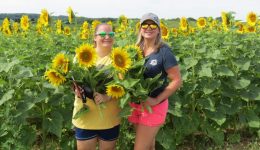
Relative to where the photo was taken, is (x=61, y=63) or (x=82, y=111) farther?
(x=82, y=111)

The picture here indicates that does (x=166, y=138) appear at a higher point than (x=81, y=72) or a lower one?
lower

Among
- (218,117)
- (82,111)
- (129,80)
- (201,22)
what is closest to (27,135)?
(82,111)

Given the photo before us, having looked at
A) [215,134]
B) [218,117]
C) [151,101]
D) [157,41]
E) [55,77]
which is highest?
[157,41]

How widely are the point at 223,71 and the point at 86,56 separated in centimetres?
241

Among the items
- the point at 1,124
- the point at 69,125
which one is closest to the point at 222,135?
the point at 69,125

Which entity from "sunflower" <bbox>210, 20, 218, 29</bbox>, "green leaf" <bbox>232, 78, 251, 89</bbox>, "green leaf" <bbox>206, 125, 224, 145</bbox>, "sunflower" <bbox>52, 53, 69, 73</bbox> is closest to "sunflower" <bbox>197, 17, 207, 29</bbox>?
"sunflower" <bbox>210, 20, 218, 29</bbox>

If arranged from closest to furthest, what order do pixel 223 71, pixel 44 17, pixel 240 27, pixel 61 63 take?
pixel 61 63
pixel 223 71
pixel 44 17
pixel 240 27

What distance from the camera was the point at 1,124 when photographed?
4.24 metres

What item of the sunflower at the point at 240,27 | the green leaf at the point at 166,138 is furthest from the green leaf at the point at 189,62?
the sunflower at the point at 240,27

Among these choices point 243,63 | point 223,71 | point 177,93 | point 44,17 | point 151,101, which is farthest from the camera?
point 44,17

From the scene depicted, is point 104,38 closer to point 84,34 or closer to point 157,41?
point 157,41

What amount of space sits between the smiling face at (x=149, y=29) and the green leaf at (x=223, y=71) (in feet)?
6.11

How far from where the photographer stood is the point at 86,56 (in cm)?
314

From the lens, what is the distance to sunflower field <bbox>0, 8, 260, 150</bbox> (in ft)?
13.8
